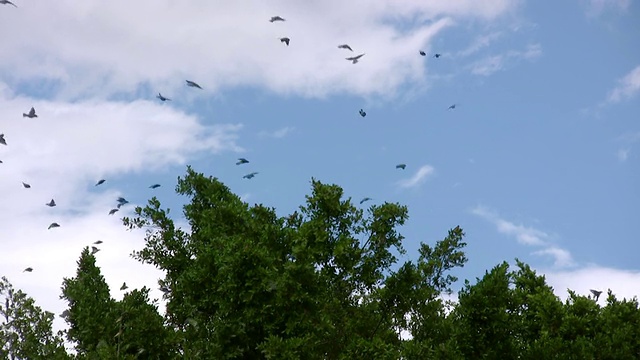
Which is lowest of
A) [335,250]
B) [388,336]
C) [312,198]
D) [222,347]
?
[222,347]

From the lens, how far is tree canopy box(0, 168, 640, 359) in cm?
2108

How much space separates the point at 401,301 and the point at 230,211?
6085 millimetres

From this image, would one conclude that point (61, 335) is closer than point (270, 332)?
No

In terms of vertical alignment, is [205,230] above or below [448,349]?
above

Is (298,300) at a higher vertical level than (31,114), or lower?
lower

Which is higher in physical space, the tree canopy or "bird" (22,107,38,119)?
"bird" (22,107,38,119)

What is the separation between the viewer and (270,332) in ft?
67.6

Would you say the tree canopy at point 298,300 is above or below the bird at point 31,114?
below

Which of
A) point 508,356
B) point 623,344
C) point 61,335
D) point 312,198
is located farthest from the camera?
point 61,335

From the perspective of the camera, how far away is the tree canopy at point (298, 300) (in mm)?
21078

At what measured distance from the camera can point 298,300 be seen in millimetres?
21031

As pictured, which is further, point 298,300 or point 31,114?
point 31,114

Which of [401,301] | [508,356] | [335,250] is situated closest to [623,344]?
[508,356]

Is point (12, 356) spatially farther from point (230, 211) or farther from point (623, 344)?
point (623, 344)
